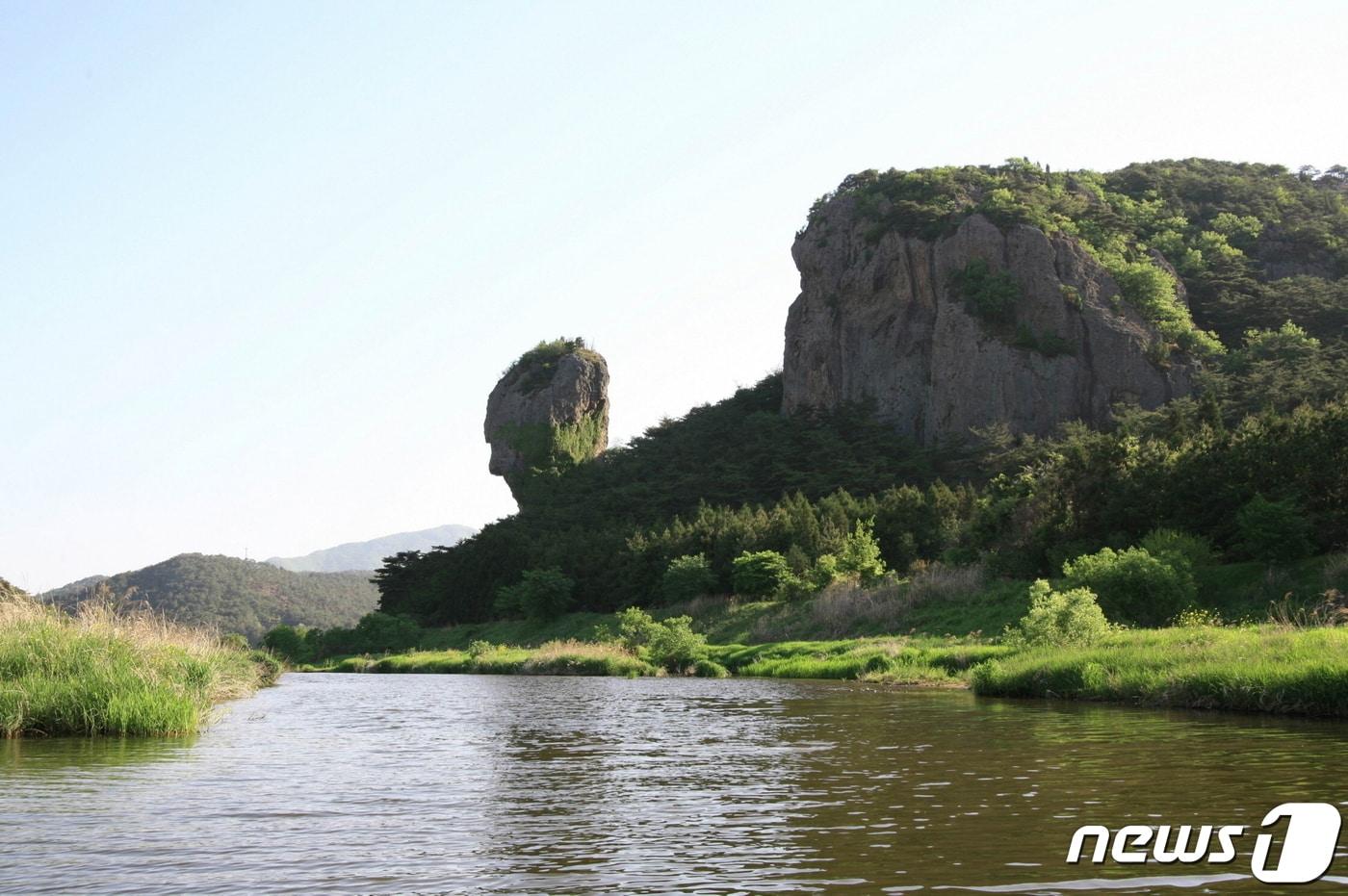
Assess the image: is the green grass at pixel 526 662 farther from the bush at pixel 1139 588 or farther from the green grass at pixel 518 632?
the bush at pixel 1139 588

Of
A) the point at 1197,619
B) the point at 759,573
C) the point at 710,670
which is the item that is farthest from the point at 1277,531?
the point at 759,573

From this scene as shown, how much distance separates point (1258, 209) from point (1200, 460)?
102773 millimetres

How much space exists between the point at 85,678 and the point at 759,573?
5331 centimetres

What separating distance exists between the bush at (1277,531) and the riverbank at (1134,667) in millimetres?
Answer: 10056

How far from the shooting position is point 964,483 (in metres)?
91.1

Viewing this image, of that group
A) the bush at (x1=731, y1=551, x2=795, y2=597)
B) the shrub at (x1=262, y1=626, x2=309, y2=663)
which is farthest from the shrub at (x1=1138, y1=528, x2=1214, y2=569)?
the shrub at (x1=262, y1=626, x2=309, y2=663)

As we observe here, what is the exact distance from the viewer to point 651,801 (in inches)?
593

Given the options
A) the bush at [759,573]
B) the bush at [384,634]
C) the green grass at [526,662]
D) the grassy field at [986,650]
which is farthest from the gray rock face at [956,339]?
the green grass at [526,662]

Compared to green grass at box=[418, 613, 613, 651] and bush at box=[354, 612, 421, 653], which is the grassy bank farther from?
bush at box=[354, 612, 421, 653]

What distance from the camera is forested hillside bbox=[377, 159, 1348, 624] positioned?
48438mm

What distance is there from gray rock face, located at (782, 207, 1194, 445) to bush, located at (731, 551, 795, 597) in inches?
1376

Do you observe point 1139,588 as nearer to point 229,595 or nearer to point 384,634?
point 384,634

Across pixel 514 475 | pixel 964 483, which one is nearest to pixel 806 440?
pixel 964 483

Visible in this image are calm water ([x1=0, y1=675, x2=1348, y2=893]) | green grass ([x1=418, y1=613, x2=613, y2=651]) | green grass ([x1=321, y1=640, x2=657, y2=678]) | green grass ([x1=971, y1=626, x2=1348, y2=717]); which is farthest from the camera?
green grass ([x1=418, y1=613, x2=613, y2=651])
